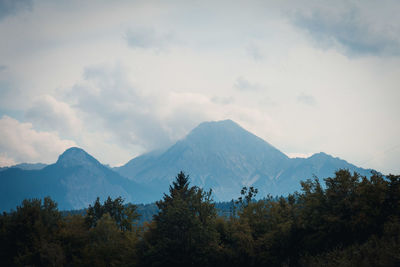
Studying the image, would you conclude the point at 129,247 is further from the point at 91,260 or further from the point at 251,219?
the point at 251,219

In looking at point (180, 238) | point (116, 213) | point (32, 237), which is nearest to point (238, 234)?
point (180, 238)

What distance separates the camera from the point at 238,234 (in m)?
47.3

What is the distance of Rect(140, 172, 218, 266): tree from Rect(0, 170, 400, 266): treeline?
14 centimetres

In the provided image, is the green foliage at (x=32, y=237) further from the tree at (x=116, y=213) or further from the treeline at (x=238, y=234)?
the tree at (x=116, y=213)

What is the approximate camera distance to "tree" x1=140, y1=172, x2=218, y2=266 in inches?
1927

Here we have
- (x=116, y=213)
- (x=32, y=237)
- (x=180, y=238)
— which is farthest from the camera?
(x=116, y=213)

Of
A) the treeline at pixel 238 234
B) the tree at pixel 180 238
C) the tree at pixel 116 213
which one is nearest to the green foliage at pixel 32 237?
the treeline at pixel 238 234

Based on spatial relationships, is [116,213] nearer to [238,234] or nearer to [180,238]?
[180,238]

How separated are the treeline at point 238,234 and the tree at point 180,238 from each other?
0.47 feet

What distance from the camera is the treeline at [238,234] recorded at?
3850 centimetres

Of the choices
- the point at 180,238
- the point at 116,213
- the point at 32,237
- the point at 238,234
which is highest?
the point at 116,213

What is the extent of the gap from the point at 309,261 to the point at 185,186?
2604cm

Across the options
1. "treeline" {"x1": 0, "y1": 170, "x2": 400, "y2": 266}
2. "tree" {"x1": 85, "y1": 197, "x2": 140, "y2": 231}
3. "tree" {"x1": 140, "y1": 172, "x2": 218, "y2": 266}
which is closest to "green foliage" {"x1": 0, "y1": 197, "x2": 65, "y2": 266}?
"treeline" {"x1": 0, "y1": 170, "x2": 400, "y2": 266}

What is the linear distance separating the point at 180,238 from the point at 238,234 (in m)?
8.68
